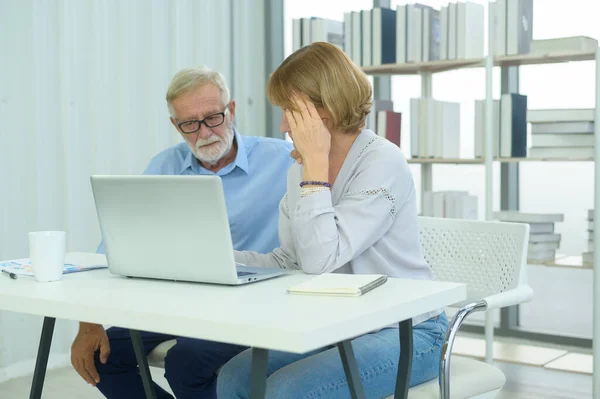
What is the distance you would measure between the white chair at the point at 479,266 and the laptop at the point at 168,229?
0.48 meters

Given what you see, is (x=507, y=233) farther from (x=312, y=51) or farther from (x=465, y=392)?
(x=312, y=51)

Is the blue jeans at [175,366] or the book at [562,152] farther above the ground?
the book at [562,152]

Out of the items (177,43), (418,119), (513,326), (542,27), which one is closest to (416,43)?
(418,119)

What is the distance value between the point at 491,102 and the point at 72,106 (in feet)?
6.04

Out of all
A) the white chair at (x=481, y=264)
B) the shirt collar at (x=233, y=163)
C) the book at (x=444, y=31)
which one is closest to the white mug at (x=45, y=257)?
the white chair at (x=481, y=264)

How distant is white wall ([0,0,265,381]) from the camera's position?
11.2 ft

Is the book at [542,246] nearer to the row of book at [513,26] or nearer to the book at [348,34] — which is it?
the row of book at [513,26]

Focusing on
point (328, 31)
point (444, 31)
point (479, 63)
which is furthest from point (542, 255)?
point (328, 31)

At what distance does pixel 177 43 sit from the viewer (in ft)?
13.7

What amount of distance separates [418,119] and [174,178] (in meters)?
2.53

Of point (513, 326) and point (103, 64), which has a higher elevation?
point (103, 64)

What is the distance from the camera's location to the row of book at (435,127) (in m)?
3.78

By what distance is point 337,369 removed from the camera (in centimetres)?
150

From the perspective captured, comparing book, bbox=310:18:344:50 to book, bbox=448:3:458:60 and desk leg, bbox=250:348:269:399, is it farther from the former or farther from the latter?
desk leg, bbox=250:348:269:399
